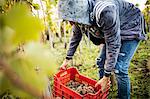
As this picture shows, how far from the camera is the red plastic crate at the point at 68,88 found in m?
2.28

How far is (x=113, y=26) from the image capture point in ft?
7.09

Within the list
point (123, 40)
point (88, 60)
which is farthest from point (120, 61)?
point (88, 60)

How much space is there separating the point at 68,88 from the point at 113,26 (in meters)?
0.57

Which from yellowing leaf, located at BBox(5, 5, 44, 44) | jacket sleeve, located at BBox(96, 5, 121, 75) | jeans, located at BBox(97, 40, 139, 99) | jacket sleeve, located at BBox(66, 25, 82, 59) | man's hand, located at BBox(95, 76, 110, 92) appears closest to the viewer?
yellowing leaf, located at BBox(5, 5, 44, 44)

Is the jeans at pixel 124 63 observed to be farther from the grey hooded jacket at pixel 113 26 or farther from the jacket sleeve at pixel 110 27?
the jacket sleeve at pixel 110 27

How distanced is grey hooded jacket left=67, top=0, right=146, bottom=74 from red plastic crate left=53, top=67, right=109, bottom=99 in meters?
0.17

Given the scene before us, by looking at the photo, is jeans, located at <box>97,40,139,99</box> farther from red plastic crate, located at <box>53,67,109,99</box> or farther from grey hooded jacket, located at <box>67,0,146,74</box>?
red plastic crate, located at <box>53,67,109,99</box>

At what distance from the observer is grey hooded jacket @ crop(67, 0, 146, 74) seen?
2160mm

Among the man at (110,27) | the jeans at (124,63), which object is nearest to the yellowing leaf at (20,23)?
the man at (110,27)

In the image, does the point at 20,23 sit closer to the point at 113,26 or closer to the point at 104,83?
the point at 113,26

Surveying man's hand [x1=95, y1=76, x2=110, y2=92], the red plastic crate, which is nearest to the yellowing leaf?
the red plastic crate

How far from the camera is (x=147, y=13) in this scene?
526 centimetres

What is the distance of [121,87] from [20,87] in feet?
8.24

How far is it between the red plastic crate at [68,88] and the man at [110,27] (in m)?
0.08
